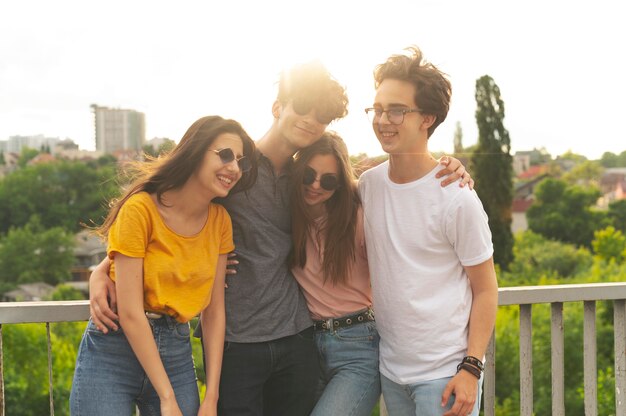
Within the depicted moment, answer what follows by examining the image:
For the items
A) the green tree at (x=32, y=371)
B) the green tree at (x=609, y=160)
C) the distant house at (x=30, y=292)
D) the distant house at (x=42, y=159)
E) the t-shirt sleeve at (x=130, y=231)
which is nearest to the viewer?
the t-shirt sleeve at (x=130, y=231)

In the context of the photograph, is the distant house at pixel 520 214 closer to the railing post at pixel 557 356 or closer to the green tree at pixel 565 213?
the green tree at pixel 565 213

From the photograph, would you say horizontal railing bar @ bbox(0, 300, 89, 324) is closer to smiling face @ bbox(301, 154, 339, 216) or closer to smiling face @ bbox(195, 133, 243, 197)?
smiling face @ bbox(195, 133, 243, 197)

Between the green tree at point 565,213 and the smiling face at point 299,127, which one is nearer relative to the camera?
the smiling face at point 299,127

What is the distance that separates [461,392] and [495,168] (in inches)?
1721

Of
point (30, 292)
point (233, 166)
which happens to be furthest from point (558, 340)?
point (30, 292)

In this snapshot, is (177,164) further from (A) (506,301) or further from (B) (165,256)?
(A) (506,301)

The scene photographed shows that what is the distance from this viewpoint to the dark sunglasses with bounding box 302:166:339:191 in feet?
7.25

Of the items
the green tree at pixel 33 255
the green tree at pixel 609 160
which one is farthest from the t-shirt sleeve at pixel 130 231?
the green tree at pixel 33 255

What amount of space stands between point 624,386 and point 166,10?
196ft

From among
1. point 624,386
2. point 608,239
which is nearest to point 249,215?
point 624,386

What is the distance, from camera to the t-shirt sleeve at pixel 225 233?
2100 millimetres

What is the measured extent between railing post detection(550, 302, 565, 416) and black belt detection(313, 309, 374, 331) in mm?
844

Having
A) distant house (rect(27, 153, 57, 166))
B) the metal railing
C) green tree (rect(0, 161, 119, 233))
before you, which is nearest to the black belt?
the metal railing

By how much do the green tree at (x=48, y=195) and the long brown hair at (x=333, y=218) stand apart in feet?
212
